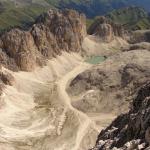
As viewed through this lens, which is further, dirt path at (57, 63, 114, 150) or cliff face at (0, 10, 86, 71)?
cliff face at (0, 10, 86, 71)

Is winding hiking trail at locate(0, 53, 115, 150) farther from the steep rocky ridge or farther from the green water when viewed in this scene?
the green water

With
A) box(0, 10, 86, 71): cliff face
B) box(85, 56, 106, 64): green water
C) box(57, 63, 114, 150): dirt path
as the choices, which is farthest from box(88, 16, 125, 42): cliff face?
box(57, 63, 114, 150): dirt path

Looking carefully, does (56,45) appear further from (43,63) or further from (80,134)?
(80,134)

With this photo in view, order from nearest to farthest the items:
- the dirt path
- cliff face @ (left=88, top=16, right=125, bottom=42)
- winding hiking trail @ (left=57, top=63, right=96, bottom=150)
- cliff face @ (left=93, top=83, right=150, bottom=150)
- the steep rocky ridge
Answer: cliff face @ (left=93, top=83, right=150, bottom=150) → the dirt path → winding hiking trail @ (left=57, top=63, right=96, bottom=150) → the steep rocky ridge → cliff face @ (left=88, top=16, right=125, bottom=42)

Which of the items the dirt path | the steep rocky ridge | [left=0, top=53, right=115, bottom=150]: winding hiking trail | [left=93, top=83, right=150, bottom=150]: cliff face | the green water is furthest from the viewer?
the green water

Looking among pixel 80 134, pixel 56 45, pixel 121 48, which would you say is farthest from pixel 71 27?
pixel 80 134

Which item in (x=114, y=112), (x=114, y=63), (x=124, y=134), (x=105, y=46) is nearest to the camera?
(x=124, y=134)

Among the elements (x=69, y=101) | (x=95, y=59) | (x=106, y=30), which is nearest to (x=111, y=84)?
(x=69, y=101)
